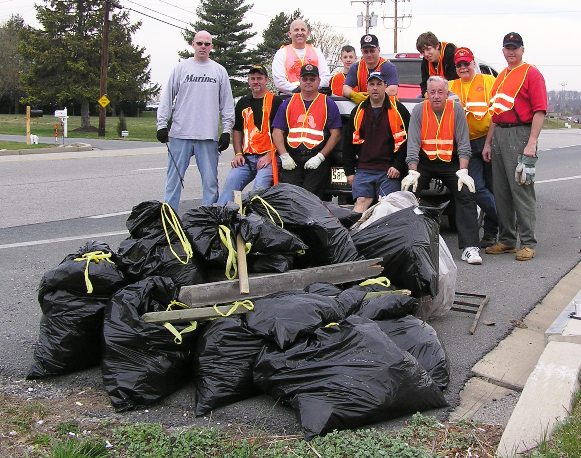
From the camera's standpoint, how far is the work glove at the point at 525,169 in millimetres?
6617

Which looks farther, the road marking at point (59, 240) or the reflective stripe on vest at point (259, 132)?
the road marking at point (59, 240)

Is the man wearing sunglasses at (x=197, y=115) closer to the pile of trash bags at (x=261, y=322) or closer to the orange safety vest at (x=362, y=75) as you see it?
the orange safety vest at (x=362, y=75)

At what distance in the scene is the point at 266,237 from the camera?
423 centimetres

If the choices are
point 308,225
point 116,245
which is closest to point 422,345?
point 308,225

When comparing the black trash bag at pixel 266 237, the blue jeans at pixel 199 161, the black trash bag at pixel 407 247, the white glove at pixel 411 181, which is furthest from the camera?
the blue jeans at pixel 199 161

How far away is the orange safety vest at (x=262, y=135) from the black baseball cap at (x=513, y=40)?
2173 mm

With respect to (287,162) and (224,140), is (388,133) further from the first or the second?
(224,140)

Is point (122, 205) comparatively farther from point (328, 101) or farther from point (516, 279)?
point (516, 279)

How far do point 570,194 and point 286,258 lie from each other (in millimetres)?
8384

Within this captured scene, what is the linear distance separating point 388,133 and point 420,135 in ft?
0.93

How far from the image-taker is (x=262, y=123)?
7.21m

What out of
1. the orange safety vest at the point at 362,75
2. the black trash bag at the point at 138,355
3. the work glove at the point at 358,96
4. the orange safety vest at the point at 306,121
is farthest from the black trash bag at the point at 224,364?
the orange safety vest at the point at 362,75

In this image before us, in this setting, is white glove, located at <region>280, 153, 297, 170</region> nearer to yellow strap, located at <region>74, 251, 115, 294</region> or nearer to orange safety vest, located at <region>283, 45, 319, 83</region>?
orange safety vest, located at <region>283, 45, 319, 83</region>

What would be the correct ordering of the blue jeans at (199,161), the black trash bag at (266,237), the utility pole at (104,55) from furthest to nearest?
the utility pole at (104,55) < the blue jeans at (199,161) < the black trash bag at (266,237)
